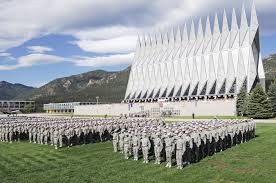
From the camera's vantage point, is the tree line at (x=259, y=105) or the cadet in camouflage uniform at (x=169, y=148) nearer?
the cadet in camouflage uniform at (x=169, y=148)

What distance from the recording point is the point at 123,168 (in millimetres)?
15430

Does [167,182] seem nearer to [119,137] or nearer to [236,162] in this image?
[236,162]

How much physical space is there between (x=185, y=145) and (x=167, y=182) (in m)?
2.89

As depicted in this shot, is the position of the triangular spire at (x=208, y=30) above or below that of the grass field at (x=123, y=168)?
above

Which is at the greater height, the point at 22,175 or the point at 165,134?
the point at 165,134

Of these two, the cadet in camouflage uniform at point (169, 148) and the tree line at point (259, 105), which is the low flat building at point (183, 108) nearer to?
the tree line at point (259, 105)

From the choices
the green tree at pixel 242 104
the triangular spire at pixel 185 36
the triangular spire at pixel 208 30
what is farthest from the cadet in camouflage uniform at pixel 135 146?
the triangular spire at pixel 185 36

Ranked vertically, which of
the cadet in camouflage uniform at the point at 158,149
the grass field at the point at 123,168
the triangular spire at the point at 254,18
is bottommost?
the grass field at the point at 123,168

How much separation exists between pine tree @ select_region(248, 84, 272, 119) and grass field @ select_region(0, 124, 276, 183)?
25.4 meters

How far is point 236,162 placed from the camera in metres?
15.9

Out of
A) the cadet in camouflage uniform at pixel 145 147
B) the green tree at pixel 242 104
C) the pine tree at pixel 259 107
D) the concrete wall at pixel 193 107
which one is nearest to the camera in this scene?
the cadet in camouflage uniform at pixel 145 147

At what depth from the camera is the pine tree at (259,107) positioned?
4538 centimetres

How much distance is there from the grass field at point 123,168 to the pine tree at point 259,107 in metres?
25.4

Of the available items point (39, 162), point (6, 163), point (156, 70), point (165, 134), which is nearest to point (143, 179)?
point (165, 134)
